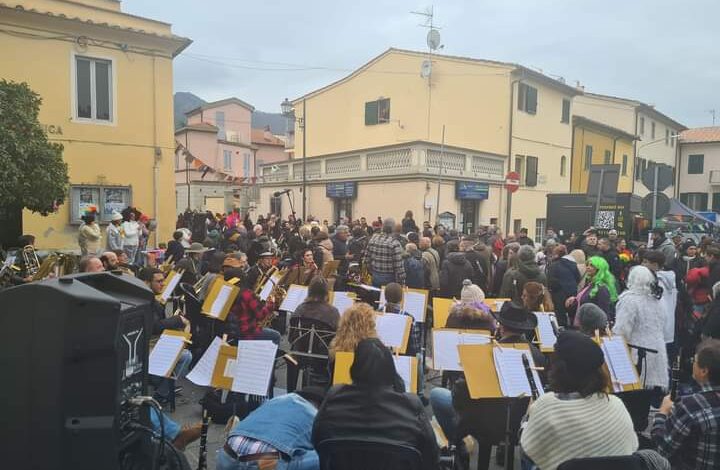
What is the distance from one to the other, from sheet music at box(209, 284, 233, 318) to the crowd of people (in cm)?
17

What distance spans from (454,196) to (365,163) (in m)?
3.79

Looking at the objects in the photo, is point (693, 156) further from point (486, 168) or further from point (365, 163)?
point (365, 163)

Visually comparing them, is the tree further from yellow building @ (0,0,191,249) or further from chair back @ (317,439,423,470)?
chair back @ (317,439,423,470)

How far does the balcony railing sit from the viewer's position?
60.2 ft

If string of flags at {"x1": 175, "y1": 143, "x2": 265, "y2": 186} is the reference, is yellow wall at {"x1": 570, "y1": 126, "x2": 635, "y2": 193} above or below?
above

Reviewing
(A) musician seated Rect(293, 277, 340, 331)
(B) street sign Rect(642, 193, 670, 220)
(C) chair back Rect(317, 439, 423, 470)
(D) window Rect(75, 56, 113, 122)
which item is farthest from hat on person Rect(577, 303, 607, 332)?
(D) window Rect(75, 56, 113, 122)

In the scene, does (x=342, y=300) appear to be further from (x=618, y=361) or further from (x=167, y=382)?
(x=618, y=361)

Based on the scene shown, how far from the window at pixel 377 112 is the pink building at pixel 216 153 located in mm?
7174

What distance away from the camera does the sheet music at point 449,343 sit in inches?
175

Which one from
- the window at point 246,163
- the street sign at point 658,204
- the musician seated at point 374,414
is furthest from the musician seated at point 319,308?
the window at point 246,163

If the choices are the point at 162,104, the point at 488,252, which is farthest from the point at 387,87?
the point at 488,252

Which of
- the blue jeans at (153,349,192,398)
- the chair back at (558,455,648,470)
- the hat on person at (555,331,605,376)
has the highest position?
the hat on person at (555,331,605,376)

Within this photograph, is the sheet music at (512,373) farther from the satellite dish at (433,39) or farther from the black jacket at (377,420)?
the satellite dish at (433,39)

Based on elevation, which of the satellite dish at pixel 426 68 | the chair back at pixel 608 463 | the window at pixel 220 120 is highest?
the window at pixel 220 120
